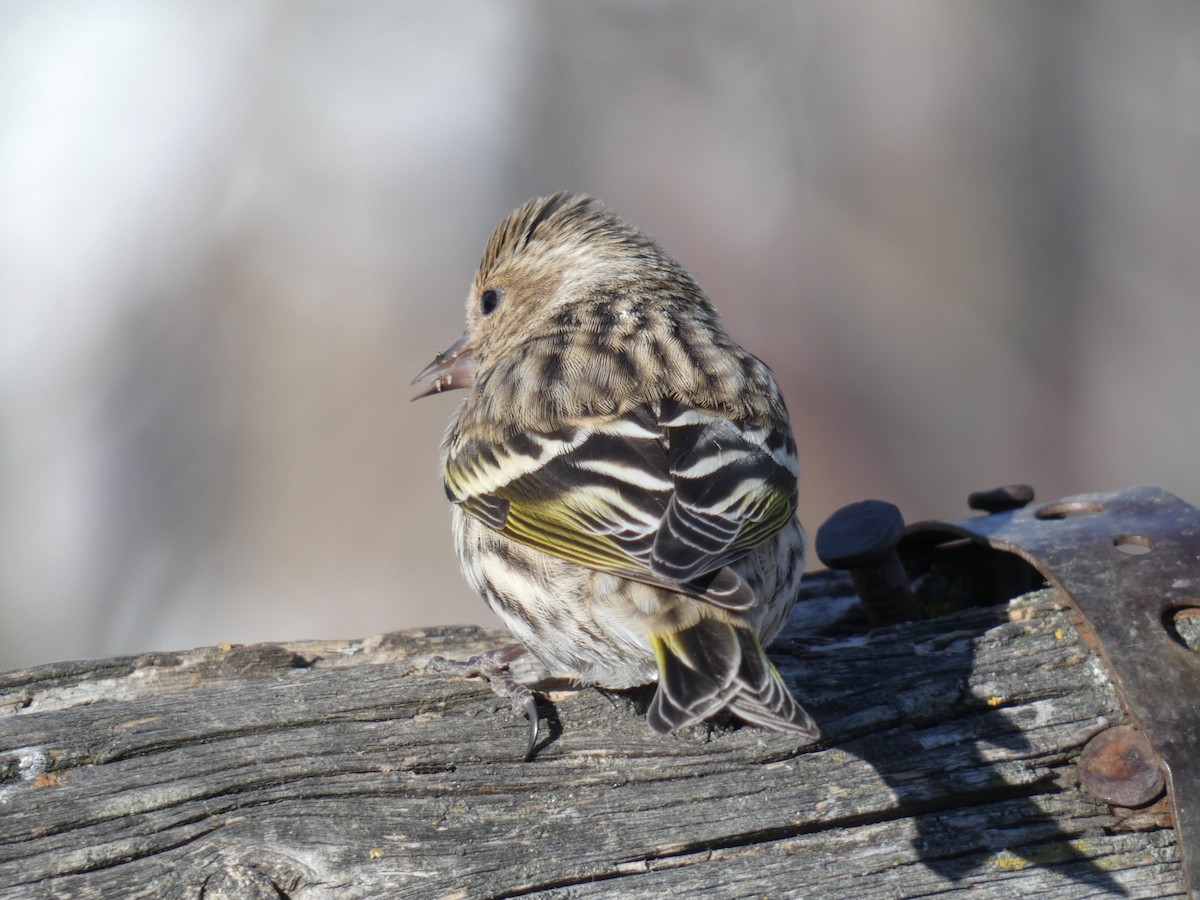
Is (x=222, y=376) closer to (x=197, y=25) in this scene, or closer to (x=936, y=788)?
(x=197, y=25)

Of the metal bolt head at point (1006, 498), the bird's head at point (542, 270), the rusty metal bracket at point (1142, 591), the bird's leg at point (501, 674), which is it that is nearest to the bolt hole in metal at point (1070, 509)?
the rusty metal bracket at point (1142, 591)

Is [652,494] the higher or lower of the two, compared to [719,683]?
higher

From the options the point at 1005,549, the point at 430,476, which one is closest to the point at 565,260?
the point at 430,476

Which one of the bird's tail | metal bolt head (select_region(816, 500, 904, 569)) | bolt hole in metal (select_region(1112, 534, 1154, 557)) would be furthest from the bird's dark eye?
bolt hole in metal (select_region(1112, 534, 1154, 557))

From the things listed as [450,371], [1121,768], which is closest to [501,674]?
[1121,768]

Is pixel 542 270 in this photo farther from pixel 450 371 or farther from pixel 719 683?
pixel 719 683

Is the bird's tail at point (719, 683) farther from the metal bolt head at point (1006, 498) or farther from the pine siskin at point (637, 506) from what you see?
the metal bolt head at point (1006, 498)
